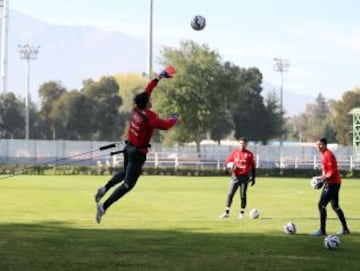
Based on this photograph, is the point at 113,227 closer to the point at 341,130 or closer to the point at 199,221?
the point at 199,221

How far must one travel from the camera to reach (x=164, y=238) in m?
16.7

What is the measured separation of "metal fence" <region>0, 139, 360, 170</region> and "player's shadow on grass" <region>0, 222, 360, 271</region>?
45909 millimetres

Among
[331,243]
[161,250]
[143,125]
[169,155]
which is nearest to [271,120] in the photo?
[169,155]

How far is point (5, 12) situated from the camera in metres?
95.6

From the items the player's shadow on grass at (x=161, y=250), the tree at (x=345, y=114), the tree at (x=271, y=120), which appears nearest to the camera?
the player's shadow on grass at (x=161, y=250)

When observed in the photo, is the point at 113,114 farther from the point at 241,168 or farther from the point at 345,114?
the point at 241,168

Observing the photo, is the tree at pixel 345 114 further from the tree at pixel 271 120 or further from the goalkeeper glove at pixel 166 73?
the goalkeeper glove at pixel 166 73

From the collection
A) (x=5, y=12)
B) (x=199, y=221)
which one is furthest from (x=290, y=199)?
(x=5, y=12)

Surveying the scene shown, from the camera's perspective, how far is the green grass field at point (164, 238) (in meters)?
12.9

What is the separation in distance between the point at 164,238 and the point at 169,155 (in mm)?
56520

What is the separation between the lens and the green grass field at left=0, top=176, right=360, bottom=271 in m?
12.9

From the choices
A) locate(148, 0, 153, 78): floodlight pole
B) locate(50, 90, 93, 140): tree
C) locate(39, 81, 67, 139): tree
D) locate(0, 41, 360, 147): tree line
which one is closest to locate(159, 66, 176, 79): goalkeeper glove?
locate(148, 0, 153, 78): floodlight pole

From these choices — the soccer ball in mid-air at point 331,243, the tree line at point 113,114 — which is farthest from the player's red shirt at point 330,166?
the tree line at point 113,114

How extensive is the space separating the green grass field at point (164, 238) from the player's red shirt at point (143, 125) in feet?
6.71
